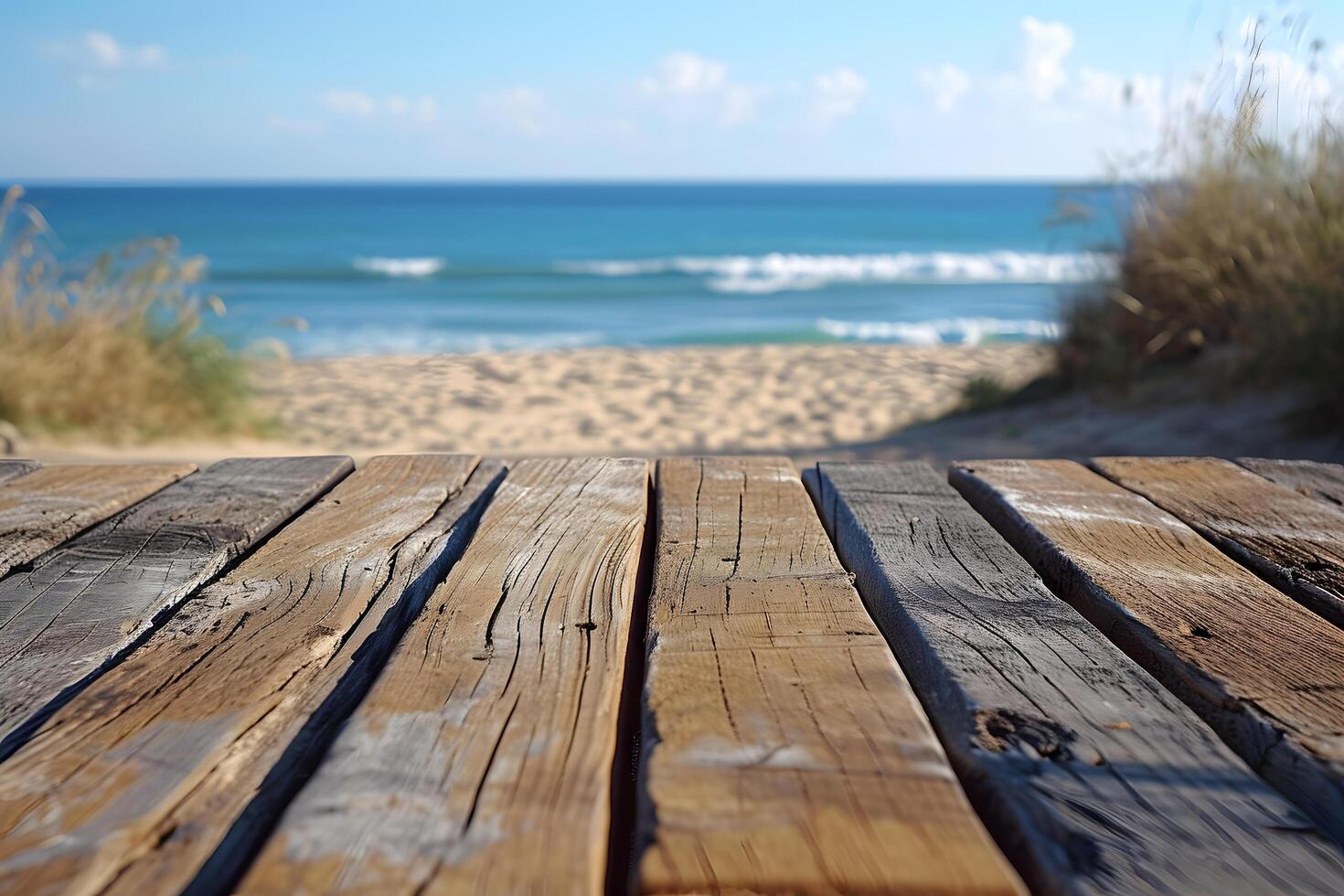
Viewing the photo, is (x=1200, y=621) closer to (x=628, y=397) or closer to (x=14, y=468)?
(x=14, y=468)

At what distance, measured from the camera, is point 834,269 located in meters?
24.5

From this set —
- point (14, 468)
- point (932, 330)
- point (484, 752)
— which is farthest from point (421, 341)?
point (484, 752)

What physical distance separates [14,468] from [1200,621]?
1.79 meters

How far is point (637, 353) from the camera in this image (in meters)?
10.6

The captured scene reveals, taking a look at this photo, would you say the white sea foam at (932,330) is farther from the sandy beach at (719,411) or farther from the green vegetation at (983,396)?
the green vegetation at (983,396)

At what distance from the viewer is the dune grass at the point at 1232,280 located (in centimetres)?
455

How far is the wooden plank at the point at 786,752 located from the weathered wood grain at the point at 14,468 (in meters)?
1.16

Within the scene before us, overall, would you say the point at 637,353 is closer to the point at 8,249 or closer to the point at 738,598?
the point at 8,249

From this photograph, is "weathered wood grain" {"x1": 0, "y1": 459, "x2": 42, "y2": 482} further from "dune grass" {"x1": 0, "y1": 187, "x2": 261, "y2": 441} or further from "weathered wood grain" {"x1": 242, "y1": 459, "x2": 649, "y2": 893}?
"dune grass" {"x1": 0, "y1": 187, "x2": 261, "y2": 441}

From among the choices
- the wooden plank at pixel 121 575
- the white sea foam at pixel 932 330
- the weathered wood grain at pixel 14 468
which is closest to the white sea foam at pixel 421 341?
the white sea foam at pixel 932 330

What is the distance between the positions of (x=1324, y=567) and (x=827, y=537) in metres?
0.60

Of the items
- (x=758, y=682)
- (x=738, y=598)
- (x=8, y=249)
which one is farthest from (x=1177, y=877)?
(x=8, y=249)

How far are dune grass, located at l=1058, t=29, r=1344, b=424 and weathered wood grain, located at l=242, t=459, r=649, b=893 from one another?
427cm

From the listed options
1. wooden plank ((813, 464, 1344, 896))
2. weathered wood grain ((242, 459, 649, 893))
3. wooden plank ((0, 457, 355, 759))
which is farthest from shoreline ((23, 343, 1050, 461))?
wooden plank ((813, 464, 1344, 896))
